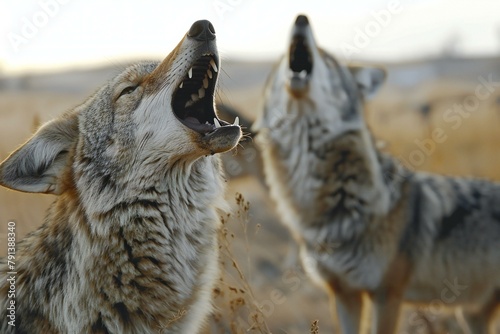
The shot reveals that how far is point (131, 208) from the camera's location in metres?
3.09

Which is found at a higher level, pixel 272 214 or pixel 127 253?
pixel 127 253

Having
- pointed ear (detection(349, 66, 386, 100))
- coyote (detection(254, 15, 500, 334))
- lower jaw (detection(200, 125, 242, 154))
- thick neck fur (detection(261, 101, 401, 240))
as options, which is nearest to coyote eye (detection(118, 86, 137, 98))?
lower jaw (detection(200, 125, 242, 154))

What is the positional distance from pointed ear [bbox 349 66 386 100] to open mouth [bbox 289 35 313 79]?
0.56 m

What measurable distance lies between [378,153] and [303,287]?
3.05 metres

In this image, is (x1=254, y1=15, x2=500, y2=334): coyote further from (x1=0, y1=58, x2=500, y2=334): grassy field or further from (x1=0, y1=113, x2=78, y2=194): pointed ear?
(x1=0, y1=113, x2=78, y2=194): pointed ear

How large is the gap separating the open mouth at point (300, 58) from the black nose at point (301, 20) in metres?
0.11

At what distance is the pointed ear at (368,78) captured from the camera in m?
6.19

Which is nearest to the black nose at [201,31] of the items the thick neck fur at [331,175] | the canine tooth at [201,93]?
the canine tooth at [201,93]

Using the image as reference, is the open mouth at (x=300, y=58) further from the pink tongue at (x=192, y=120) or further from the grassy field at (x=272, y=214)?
the pink tongue at (x=192, y=120)

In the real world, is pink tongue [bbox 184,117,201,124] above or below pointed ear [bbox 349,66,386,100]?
above

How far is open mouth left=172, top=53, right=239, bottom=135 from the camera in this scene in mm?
3186

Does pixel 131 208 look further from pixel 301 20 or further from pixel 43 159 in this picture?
pixel 301 20

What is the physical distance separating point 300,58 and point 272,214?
6.18m

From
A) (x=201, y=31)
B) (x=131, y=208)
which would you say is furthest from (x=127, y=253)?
(x=201, y=31)
